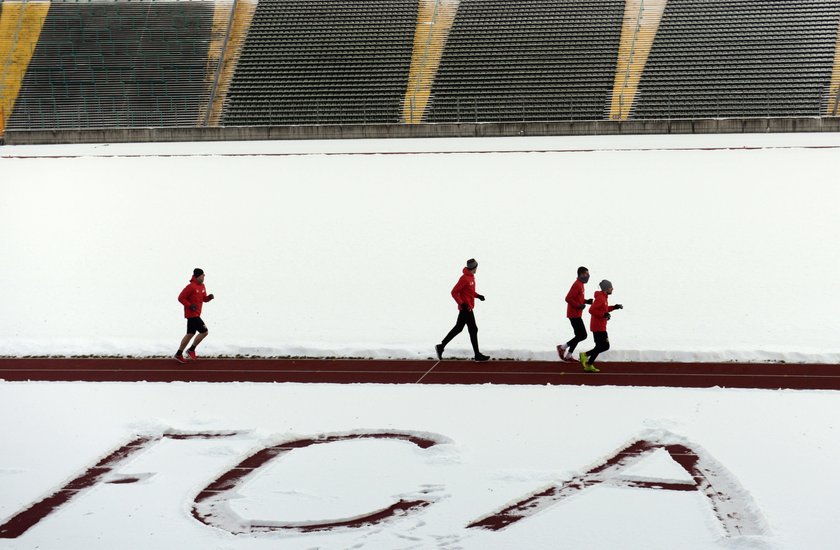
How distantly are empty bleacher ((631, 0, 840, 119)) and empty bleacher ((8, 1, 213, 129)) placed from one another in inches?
620

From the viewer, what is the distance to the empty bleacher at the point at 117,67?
1496 inches

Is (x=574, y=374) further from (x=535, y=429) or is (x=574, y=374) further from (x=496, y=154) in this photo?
(x=496, y=154)

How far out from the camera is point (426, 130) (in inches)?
1352

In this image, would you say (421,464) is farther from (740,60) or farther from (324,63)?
(324,63)

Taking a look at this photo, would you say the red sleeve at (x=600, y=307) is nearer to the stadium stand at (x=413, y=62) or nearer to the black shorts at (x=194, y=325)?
the black shorts at (x=194, y=325)

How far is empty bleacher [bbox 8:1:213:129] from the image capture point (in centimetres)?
3800

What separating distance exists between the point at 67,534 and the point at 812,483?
18.3 feet

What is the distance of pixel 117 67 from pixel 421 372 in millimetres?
31174

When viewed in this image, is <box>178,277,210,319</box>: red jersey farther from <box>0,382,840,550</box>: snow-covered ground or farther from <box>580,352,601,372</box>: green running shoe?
<box>580,352,601,372</box>: green running shoe

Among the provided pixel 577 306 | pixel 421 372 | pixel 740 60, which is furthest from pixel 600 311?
pixel 740 60

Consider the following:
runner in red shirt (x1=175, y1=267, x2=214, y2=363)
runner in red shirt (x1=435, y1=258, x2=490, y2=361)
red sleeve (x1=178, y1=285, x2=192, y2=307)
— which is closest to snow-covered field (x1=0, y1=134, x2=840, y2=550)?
runner in red shirt (x1=175, y1=267, x2=214, y2=363)

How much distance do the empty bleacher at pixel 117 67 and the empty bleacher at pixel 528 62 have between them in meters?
8.98

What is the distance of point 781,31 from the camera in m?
37.5

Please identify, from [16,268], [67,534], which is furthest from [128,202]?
[67,534]
